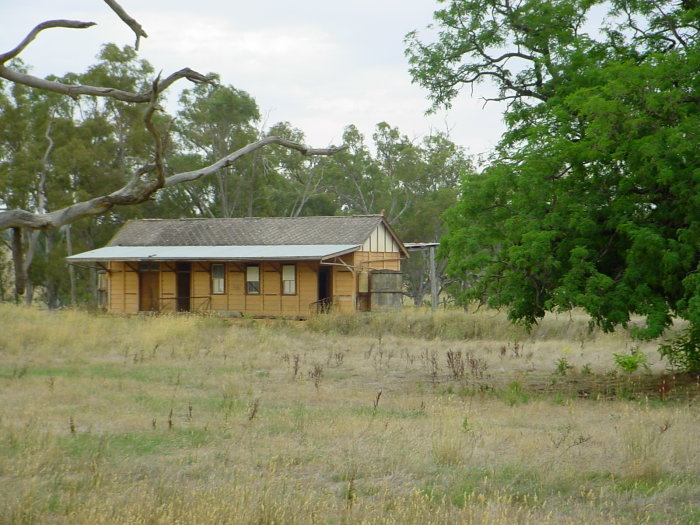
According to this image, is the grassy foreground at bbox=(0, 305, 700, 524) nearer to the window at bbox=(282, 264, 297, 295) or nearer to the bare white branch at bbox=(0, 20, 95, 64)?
the bare white branch at bbox=(0, 20, 95, 64)

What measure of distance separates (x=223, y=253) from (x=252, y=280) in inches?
68.9

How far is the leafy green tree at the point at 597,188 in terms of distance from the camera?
38.1 feet

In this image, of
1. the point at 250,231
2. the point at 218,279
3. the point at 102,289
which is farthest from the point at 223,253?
the point at 102,289

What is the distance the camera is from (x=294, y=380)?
14.4 metres

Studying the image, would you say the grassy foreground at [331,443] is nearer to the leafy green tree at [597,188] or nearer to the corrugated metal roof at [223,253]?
the leafy green tree at [597,188]

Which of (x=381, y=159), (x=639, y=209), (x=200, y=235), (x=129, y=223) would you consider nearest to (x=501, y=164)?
(x=639, y=209)

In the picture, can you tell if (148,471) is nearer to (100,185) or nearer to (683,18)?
(683,18)

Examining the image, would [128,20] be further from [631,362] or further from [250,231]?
[250,231]

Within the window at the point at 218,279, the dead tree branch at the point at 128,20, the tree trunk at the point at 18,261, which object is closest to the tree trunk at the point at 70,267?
the window at the point at 218,279

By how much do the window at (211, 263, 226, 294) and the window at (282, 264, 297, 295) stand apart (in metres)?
2.80

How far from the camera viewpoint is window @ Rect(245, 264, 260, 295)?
3246 centimetres

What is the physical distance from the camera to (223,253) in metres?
31.8

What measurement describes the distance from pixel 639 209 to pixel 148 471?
8.88 m

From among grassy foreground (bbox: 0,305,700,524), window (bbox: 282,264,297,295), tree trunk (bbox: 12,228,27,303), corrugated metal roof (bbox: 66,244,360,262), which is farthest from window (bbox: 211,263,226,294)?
tree trunk (bbox: 12,228,27,303)
